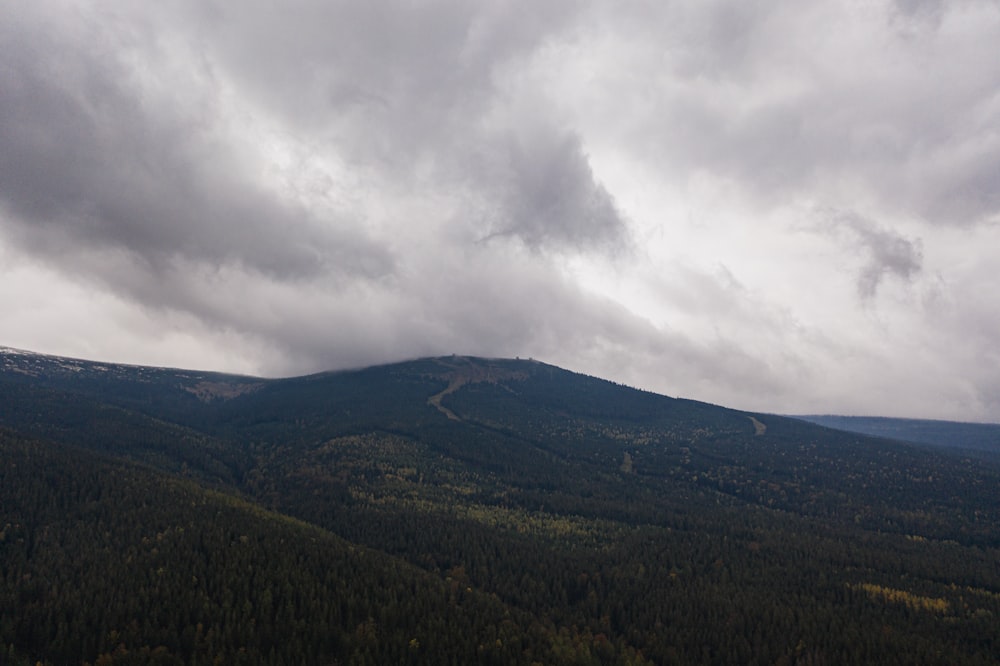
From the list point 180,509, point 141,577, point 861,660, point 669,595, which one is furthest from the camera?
point 180,509

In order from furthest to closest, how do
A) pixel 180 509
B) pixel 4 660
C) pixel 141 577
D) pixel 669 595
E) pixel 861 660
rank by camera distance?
pixel 180 509
pixel 669 595
pixel 141 577
pixel 861 660
pixel 4 660

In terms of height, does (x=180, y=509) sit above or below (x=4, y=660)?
above

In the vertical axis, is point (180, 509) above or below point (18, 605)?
above

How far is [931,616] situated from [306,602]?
17024 centimetres

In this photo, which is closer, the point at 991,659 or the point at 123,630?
the point at 123,630

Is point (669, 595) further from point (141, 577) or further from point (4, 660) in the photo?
point (4, 660)

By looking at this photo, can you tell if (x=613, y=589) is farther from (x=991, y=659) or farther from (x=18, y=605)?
(x=18, y=605)

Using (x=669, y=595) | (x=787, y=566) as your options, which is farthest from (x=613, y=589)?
(x=787, y=566)

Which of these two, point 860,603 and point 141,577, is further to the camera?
point 860,603

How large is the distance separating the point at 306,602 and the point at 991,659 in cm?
16525

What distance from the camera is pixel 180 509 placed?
18662cm

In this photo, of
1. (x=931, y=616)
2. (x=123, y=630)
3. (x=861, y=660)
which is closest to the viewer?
(x=123, y=630)

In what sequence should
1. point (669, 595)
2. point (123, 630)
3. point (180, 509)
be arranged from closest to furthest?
point (123, 630) < point (669, 595) < point (180, 509)

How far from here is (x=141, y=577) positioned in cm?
13762
